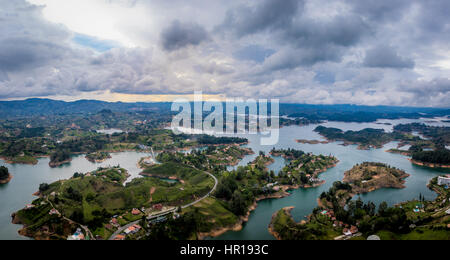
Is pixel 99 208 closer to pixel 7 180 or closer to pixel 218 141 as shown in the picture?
pixel 7 180

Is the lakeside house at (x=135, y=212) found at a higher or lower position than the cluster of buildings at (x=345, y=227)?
higher

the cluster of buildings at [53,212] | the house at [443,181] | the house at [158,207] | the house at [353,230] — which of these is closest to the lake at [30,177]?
the cluster of buildings at [53,212]

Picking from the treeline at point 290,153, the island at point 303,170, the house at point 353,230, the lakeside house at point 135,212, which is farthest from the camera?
the treeline at point 290,153

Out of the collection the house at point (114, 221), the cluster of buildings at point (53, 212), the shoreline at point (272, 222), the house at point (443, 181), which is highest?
the house at point (443, 181)

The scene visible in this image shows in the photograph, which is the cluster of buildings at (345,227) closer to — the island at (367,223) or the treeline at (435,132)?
the island at (367,223)

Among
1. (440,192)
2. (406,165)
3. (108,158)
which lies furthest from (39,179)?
(406,165)

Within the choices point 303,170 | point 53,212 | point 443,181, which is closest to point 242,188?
point 303,170
